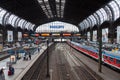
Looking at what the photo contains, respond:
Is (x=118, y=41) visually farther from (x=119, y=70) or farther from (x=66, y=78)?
(x=66, y=78)

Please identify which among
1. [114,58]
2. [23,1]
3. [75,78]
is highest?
[23,1]

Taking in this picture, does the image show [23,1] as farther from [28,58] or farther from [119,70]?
[119,70]

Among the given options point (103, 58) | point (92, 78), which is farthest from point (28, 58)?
point (92, 78)

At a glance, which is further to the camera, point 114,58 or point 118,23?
point 118,23

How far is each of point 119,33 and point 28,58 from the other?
20057mm

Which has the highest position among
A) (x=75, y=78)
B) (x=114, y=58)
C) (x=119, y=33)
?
(x=119, y=33)

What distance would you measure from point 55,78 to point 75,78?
2.21 meters

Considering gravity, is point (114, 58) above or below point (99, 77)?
above

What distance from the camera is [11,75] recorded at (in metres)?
20.2

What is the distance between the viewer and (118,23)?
161 feet

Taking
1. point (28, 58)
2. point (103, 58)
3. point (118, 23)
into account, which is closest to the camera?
point (103, 58)

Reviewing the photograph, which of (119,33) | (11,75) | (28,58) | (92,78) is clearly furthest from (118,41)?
(11,75)

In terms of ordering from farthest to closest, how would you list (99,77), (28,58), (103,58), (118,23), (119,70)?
(118,23), (28,58), (103,58), (119,70), (99,77)

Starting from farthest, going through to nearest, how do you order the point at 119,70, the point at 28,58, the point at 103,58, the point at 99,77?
the point at 28,58 < the point at 103,58 < the point at 119,70 < the point at 99,77
